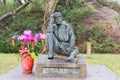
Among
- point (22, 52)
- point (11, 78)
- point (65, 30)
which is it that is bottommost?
point (11, 78)

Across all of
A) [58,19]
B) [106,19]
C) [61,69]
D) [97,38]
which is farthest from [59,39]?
[106,19]

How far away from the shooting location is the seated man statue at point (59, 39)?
4.88 m

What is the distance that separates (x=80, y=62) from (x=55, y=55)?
55 cm

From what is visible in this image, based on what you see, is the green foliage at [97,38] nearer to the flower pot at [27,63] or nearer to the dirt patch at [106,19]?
the dirt patch at [106,19]

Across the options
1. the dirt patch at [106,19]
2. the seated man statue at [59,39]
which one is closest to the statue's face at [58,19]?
the seated man statue at [59,39]

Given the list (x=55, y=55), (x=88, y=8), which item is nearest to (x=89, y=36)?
(x=88, y=8)

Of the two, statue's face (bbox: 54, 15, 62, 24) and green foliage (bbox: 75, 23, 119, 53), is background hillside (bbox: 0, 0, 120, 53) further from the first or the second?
statue's face (bbox: 54, 15, 62, 24)

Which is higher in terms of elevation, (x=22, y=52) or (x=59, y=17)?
(x=59, y=17)

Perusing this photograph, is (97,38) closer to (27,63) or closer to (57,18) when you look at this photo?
(57,18)

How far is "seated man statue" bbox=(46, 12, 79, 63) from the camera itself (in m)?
4.88

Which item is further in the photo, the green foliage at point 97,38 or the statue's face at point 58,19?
the green foliage at point 97,38

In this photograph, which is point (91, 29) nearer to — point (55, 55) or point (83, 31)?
point (83, 31)

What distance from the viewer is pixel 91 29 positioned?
42.6 feet

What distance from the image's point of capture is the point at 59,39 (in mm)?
4969
